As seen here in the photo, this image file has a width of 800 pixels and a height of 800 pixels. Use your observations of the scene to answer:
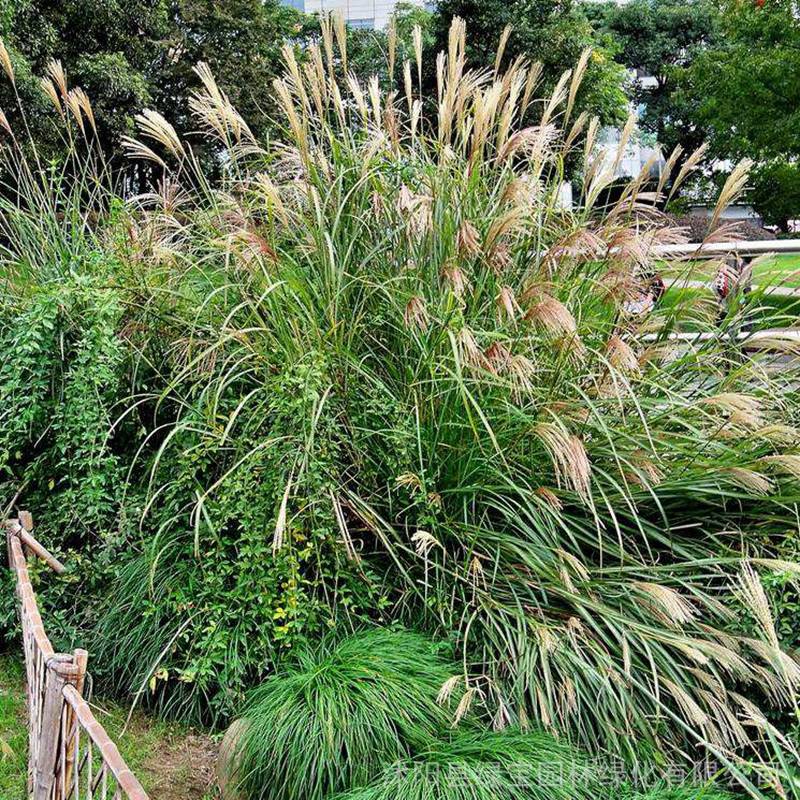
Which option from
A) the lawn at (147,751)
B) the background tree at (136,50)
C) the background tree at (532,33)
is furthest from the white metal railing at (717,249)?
the background tree at (532,33)

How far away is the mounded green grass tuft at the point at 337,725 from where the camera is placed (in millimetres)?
3141

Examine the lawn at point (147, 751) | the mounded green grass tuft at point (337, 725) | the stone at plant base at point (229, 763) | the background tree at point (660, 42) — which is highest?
the mounded green grass tuft at point (337, 725)

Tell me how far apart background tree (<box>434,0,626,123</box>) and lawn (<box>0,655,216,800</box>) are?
17890 mm

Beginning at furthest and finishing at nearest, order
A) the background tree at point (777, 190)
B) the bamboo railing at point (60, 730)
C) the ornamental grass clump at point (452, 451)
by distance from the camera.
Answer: the background tree at point (777, 190) < the ornamental grass clump at point (452, 451) < the bamboo railing at point (60, 730)

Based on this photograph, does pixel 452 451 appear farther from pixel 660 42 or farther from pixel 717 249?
pixel 660 42

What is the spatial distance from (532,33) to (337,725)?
63.7ft

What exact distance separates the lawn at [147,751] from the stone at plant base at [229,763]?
14cm

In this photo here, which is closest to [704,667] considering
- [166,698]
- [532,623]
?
[532,623]

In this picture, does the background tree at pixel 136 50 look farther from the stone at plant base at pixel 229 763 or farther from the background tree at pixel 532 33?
the stone at plant base at pixel 229 763

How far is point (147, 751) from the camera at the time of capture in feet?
12.1

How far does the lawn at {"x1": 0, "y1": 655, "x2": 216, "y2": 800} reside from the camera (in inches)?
138

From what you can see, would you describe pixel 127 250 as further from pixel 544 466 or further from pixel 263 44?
pixel 263 44

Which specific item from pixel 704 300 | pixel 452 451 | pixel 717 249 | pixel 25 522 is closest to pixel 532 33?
pixel 717 249

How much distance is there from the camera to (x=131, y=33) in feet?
60.4
